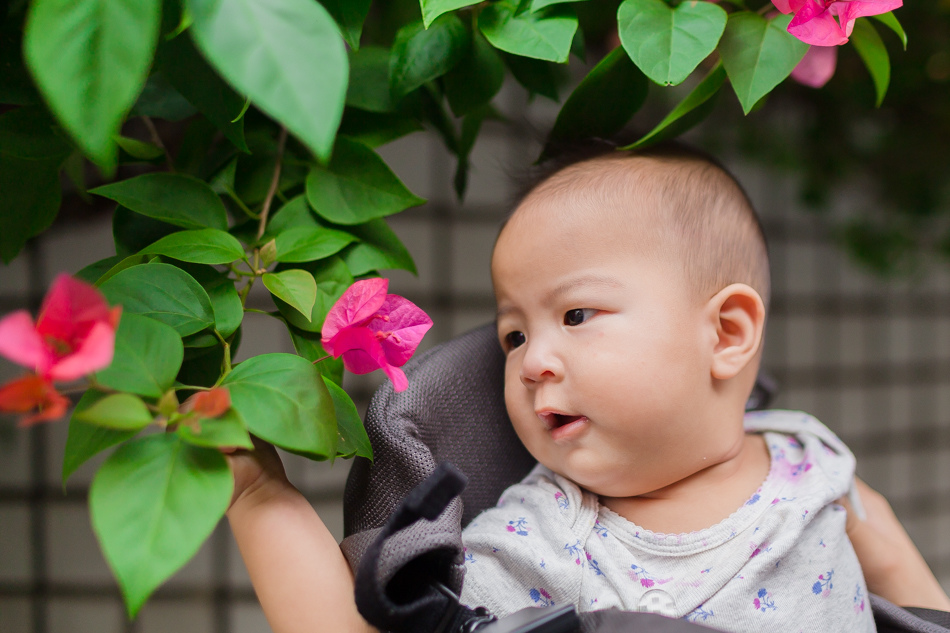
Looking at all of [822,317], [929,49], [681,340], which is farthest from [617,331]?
[822,317]

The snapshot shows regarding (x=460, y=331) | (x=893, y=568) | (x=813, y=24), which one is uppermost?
(x=813, y=24)

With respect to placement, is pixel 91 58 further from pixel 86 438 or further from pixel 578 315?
pixel 578 315

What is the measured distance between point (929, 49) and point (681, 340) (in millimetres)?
1058

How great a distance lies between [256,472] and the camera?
0.44m

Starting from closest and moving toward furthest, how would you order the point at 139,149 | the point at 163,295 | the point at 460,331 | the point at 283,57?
1. the point at 283,57
2. the point at 163,295
3. the point at 139,149
4. the point at 460,331

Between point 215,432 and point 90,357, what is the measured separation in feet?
0.23

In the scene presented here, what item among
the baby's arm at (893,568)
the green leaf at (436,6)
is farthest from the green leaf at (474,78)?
the baby's arm at (893,568)

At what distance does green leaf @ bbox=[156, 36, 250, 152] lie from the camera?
0.40 metres

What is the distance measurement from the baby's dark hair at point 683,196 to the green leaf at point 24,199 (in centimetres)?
38

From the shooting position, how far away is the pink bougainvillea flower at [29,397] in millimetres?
276

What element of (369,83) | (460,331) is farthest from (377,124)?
(460,331)

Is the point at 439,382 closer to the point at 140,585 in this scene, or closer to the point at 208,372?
the point at 208,372

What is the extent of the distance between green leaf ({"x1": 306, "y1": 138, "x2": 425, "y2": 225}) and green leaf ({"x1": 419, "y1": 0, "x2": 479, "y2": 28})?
12cm

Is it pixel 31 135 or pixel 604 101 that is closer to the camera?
pixel 31 135
